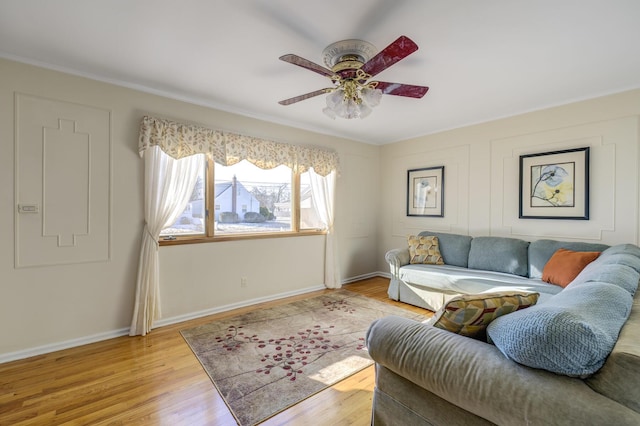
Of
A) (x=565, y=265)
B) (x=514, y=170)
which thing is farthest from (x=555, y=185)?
(x=565, y=265)

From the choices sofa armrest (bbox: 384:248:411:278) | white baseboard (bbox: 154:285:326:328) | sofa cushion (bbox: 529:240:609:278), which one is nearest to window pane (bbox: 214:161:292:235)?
white baseboard (bbox: 154:285:326:328)

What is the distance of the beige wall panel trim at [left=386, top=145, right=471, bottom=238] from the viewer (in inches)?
171

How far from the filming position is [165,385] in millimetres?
2123

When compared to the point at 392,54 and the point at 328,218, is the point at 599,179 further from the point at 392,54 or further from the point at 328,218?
the point at 328,218

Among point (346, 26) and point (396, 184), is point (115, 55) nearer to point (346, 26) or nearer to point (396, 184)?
point (346, 26)

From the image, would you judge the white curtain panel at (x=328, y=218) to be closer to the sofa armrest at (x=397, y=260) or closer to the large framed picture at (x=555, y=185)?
the sofa armrest at (x=397, y=260)

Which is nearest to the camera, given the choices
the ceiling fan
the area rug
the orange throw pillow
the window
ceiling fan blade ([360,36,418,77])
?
ceiling fan blade ([360,36,418,77])

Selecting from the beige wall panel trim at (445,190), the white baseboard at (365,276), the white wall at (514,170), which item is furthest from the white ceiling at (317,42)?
the white baseboard at (365,276)

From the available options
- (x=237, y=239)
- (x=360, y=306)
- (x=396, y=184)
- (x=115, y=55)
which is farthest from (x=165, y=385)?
(x=396, y=184)

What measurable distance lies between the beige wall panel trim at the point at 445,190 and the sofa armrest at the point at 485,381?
3.49 metres

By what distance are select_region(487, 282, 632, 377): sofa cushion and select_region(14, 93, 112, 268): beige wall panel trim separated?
11.0ft

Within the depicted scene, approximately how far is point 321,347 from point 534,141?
3602 mm

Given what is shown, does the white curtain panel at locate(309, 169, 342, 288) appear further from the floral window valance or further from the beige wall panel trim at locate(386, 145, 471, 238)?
the beige wall panel trim at locate(386, 145, 471, 238)

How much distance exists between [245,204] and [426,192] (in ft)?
9.64
